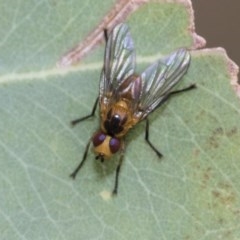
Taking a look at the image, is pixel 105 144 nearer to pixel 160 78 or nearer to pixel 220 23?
pixel 160 78

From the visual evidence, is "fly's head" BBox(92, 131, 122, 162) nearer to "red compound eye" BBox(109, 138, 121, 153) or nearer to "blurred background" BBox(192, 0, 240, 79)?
"red compound eye" BBox(109, 138, 121, 153)

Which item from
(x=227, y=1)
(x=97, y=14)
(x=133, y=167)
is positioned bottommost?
(x=227, y=1)

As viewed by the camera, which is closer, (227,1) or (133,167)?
(133,167)

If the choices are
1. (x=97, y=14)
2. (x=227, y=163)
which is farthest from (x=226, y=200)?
(x=97, y=14)

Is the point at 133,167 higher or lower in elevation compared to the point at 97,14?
lower

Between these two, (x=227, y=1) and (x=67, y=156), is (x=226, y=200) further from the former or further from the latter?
(x=227, y=1)

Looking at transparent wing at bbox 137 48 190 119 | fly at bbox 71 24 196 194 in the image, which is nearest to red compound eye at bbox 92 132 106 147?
fly at bbox 71 24 196 194

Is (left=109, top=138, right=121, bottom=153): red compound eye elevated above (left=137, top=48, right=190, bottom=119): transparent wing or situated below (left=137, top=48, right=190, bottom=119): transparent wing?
below

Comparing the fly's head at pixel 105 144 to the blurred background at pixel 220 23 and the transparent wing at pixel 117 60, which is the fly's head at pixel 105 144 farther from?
the blurred background at pixel 220 23
